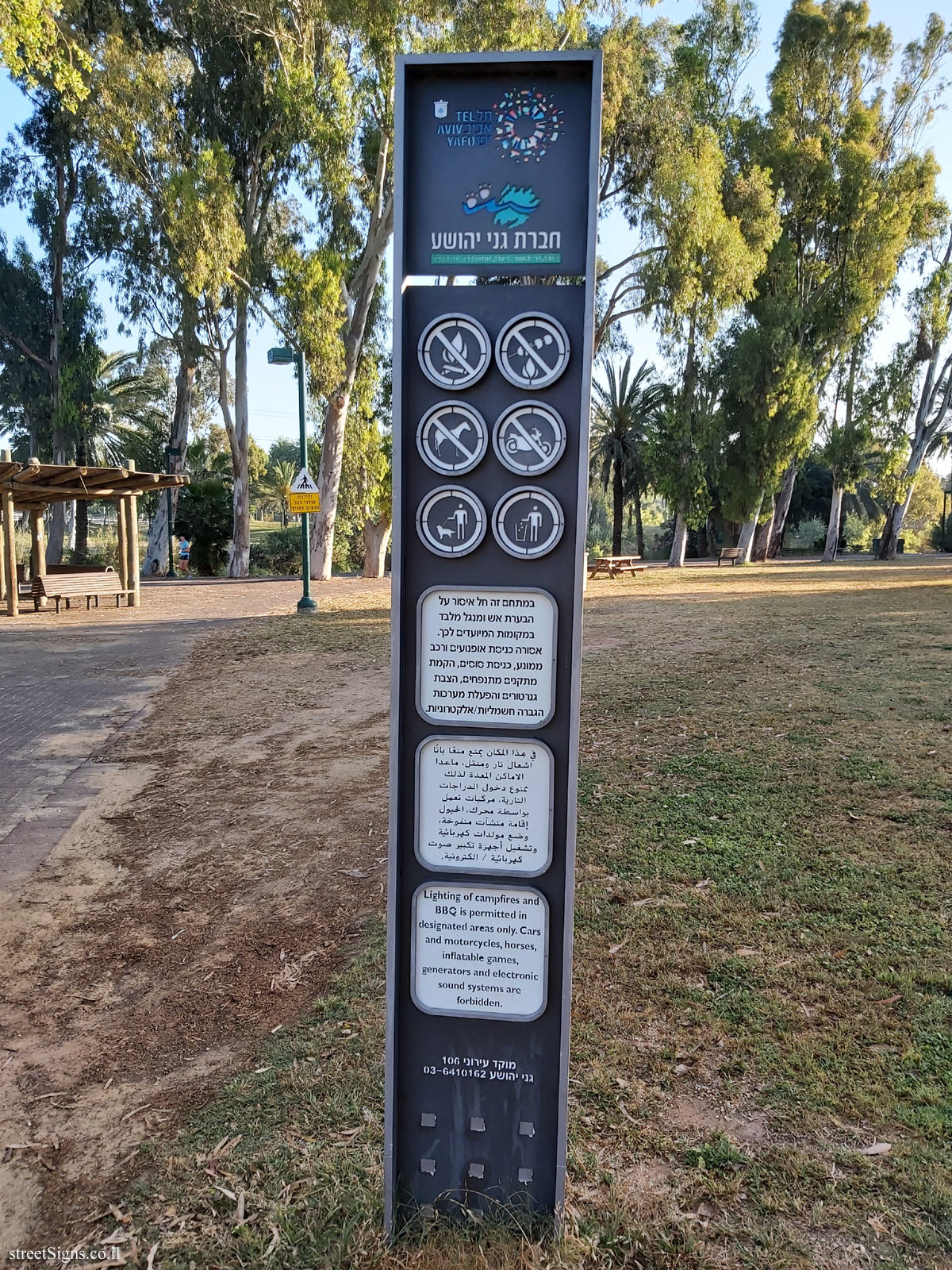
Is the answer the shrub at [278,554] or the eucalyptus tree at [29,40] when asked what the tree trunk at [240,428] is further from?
the eucalyptus tree at [29,40]

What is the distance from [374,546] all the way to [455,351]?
2384 cm

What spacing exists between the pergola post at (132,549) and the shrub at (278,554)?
12.6 meters

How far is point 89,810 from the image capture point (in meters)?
5.93

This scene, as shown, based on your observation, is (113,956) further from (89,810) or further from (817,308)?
(817,308)

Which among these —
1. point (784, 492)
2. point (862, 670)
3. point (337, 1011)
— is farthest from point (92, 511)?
point (337, 1011)

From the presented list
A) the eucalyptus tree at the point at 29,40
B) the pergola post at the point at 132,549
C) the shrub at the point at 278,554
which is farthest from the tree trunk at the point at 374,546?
the eucalyptus tree at the point at 29,40

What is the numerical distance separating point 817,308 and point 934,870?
2982cm

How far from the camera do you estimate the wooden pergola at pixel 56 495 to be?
14.9 m

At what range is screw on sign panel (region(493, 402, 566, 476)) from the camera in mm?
2080

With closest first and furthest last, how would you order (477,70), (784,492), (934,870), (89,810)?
(477,70) < (934,870) < (89,810) < (784,492)

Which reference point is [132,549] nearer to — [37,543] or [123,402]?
[37,543]

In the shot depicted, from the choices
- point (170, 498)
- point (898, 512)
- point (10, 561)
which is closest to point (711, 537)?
point (898, 512)

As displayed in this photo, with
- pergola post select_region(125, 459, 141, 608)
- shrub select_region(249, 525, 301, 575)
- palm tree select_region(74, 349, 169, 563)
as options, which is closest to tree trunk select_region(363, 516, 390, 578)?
shrub select_region(249, 525, 301, 575)

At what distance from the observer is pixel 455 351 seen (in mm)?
2080
